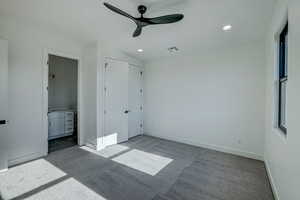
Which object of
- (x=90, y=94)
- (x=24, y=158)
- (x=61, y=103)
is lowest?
(x=24, y=158)

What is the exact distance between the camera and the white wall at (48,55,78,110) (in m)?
4.92

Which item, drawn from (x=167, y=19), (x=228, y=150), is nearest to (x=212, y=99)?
(x=228, y=150)

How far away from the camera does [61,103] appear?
16.9 ft

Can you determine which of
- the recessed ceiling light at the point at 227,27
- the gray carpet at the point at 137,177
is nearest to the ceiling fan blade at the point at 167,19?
the recessed ceiling light at the point at 227,27

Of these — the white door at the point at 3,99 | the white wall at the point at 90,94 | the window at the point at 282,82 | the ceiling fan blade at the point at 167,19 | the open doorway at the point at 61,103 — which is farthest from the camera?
the open doorway at the point at 61,103

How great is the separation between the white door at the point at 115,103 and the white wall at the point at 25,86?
1387 millimetres

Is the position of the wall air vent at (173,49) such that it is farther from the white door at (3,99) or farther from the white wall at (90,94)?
the white door at (3,99)

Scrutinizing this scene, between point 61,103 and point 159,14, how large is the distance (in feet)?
15.2

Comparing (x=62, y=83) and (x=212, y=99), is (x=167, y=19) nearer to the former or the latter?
(x=212, y=99)

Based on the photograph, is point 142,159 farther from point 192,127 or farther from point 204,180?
point 192,127

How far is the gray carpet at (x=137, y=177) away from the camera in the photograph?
6.55 ft

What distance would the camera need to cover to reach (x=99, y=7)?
2217mm

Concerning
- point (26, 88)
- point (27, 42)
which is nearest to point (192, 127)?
point (26, 88)

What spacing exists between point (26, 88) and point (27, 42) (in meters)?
0.95
